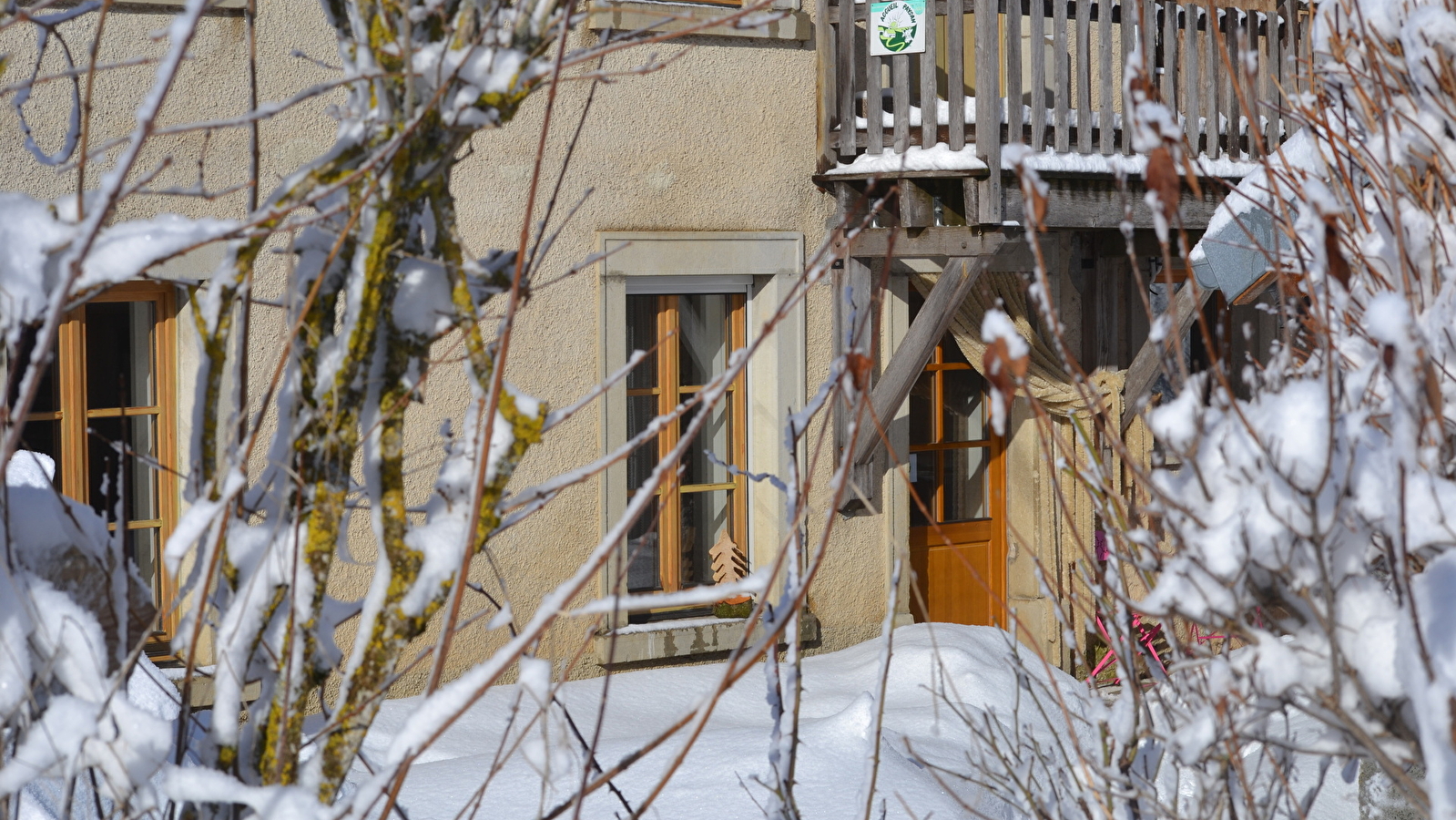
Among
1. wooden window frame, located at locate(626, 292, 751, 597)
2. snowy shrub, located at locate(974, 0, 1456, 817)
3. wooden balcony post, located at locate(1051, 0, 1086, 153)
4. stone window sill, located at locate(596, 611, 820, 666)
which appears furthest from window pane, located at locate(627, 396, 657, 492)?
snowy shrub, located at locate(974, 0, 1456, 817)

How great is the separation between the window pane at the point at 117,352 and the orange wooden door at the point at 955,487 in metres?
3.95

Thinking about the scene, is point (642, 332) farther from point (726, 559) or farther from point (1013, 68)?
point (1013, 68)

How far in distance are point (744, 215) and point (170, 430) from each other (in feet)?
9.15

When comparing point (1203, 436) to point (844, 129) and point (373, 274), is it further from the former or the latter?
point (844, 129)

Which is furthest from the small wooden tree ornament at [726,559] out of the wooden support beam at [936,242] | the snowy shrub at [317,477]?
the snowy shrub at [317,477]

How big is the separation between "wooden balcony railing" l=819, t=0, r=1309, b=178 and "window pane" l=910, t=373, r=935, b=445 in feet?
4.84

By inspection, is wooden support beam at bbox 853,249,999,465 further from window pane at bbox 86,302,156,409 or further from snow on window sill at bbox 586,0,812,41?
window pane at bbox 86,302,156,409

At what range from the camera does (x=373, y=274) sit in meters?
1.40

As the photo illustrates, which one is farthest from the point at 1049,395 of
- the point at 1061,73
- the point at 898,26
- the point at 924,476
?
the point at 898,26

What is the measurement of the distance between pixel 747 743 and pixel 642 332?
113 inches

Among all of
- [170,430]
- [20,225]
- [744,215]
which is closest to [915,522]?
[744,215]

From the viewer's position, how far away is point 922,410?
7.85 meters

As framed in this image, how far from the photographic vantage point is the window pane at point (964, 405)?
7.95 metres

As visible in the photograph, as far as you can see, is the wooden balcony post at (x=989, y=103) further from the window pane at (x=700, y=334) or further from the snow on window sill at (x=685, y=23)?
the window pane at (x=700, y=334)
